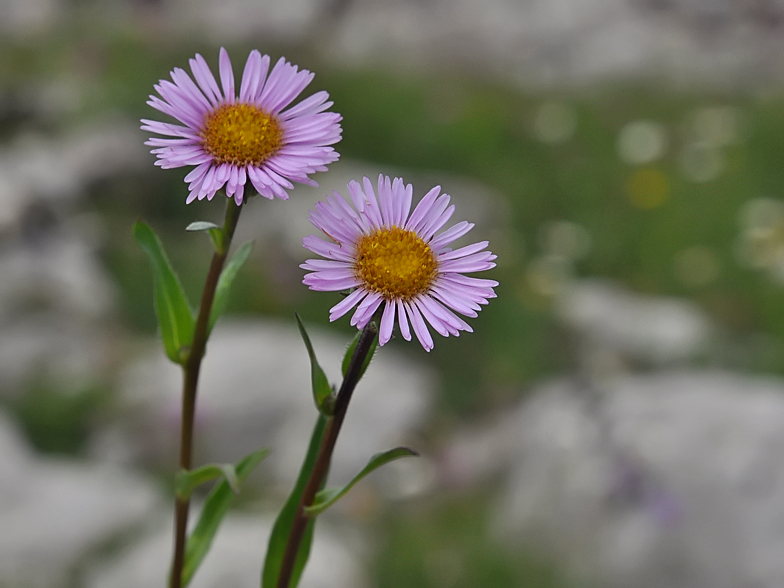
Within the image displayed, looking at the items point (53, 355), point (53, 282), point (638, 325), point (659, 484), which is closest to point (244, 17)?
point (53, 282)

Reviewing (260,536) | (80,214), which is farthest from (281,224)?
(260,536)

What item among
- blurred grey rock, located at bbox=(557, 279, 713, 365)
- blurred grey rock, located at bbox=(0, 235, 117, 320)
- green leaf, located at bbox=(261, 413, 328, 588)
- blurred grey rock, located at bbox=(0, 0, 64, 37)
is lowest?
green leaf, located at bbox=(261, 413, 328, 588)

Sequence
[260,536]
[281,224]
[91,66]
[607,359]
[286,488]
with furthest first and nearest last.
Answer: [91,66]
[281,224]
[607,359]
[286,488]
[260,536]

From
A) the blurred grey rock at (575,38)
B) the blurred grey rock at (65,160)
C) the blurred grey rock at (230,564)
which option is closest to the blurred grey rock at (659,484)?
the blurred grey rock at (230,564)

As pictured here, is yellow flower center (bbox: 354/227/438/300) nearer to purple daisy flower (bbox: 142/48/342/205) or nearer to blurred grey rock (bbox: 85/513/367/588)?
purple daisy flower (bbox: 142/48/342/205)

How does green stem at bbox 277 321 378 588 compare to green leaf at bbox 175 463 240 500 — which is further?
green leaf at bbox 175 463 240 500

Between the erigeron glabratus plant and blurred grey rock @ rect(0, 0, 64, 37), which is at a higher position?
blurred grey rock @ rect(0, 0, 64, 37)

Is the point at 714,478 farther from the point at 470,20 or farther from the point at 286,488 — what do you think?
the point at 470,20

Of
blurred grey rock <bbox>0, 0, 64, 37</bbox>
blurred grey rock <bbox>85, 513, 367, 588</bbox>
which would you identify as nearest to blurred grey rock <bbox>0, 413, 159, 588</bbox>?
blurred grey rock <bbox>85, 513, 367, 588</bbox>
